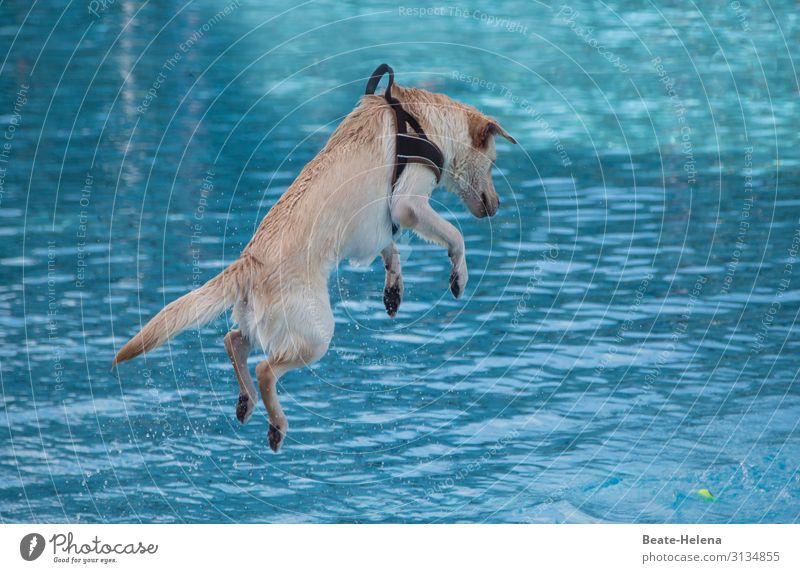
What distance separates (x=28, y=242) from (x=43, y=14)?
6.45 metres

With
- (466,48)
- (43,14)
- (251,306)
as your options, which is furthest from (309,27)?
(251,306)

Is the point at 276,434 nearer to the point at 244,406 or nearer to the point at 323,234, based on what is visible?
the point at 244,406

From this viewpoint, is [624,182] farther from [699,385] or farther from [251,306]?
[251,306]

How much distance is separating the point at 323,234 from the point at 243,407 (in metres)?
0.93

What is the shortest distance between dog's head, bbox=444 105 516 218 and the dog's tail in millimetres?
1252

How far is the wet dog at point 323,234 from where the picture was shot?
6004 mm

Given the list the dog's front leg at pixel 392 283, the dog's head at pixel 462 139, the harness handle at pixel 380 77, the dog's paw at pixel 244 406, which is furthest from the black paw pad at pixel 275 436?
the harness handle at pixel 380 77

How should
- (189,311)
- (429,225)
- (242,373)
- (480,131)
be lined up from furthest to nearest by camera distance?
(480,131)
(429,225)
(242,373)
(189,311)

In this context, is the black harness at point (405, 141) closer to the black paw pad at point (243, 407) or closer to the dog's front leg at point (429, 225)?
the dog's front leg at point (429, 225)

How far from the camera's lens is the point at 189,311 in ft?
19.1
